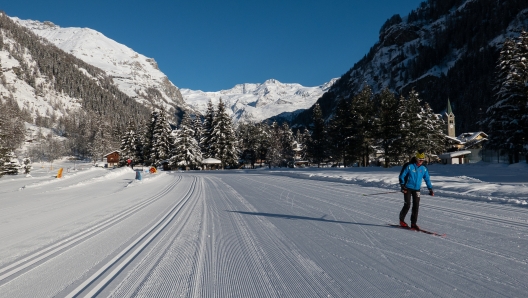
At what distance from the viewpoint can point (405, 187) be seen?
7.12m

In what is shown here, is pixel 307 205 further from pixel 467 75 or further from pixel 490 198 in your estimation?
pixel 467 75

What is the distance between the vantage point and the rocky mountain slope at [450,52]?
110000 millimetres

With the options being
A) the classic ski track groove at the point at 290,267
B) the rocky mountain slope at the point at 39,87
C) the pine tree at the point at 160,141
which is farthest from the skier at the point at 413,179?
the rocky mountain slope at the point at 39,87

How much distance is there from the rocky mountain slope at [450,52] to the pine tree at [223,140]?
48698mm

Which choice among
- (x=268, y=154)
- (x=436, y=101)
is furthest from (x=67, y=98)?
(x=436, y=101)

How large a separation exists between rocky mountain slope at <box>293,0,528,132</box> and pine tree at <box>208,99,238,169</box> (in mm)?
48698

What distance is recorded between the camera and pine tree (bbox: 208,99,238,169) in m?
58.4

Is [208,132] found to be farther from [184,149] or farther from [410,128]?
[410,128]

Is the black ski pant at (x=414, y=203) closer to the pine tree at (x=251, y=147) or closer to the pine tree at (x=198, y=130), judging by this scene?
the pine tree at (x=251, y=147)

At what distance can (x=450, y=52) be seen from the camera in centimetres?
14475

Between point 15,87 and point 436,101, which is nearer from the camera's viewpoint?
point 436,101

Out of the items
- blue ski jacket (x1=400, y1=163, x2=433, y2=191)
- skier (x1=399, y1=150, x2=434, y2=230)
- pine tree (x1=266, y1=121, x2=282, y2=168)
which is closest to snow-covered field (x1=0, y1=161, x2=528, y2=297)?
skier (x1=399, y1=150, x2=434, y2=230)

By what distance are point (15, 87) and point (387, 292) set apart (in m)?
217

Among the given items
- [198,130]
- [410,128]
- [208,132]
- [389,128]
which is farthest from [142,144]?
[410,128]
